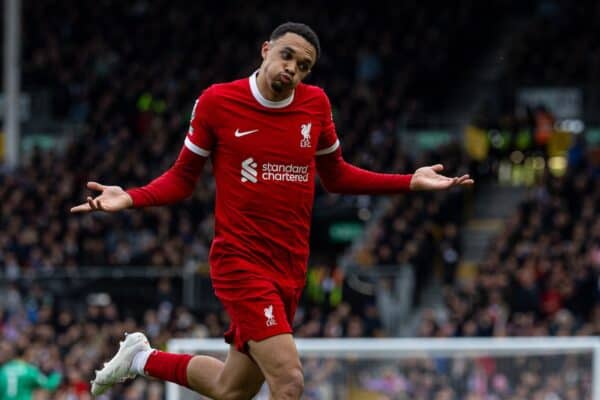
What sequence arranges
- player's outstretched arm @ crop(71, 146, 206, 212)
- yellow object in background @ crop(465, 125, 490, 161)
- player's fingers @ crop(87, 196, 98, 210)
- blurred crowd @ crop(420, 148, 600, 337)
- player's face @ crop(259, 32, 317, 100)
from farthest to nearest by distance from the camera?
yellow object in background @ crop(465, 125, 490, 161), blurred crowd @ crop(420, 148, 600, 337), player's face @ crop(259, 32, 317, 100), player's outstretched arm @ crop(71, 146, 206, 212), player's fingers @ crop(87, 196, 98, 210)

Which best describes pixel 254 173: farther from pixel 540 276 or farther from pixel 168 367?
pixel 540 276

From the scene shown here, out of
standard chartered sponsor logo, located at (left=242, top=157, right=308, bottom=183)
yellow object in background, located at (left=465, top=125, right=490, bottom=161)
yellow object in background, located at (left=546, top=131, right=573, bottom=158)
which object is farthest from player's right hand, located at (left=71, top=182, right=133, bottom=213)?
yellow object in background, located at (left=546, top=131, right=573, bottom=158)

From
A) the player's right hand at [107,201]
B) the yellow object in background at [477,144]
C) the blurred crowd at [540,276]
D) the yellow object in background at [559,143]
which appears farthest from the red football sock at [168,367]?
the yellow object in background at [559,143]

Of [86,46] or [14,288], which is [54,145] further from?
[14,288]

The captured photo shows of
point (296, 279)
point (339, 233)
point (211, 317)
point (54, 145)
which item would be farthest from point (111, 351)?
point (296, 279)

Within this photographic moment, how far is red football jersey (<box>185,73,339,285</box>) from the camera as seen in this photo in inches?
272

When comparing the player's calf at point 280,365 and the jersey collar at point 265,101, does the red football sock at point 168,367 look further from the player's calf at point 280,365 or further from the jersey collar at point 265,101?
the jersey collar at point 265,101

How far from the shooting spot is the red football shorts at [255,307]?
6789mm

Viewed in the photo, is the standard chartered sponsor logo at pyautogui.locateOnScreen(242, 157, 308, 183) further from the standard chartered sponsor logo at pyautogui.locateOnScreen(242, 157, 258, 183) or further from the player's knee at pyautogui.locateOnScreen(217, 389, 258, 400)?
the player's knee at pyautogui.locateOnScreen(217, 389, 258, 400)

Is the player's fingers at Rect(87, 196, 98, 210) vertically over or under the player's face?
under

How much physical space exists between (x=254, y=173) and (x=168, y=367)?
1.13 m

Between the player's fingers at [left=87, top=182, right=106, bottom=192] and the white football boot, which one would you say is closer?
the player's fingers at [left=87, top=182, right=106, bottom=192]

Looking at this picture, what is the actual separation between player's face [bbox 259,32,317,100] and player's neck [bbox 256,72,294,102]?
5 cm

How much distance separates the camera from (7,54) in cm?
2442
